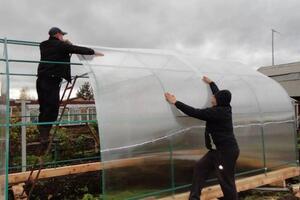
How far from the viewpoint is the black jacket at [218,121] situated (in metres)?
6.03

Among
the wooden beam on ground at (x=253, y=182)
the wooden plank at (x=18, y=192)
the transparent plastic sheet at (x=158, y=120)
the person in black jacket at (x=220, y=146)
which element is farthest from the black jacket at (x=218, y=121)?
the wooden plank at (x=18, y=192)

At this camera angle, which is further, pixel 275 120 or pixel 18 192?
pixel 275 120

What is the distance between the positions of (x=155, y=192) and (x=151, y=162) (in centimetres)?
48

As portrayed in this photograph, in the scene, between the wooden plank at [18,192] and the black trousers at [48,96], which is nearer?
the black trousers at [48,96]

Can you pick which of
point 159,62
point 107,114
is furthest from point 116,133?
point 159,62

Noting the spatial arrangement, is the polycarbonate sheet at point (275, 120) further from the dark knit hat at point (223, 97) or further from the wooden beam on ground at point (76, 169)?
the wooden beam on ground at point (76, 169)

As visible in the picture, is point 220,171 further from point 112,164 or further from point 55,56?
point 55,56

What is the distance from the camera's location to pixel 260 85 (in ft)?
29.8

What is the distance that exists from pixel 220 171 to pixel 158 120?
123 cm

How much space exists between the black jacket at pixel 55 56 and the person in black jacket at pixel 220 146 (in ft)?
5.77

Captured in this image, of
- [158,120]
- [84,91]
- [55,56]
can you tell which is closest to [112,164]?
[158,120]

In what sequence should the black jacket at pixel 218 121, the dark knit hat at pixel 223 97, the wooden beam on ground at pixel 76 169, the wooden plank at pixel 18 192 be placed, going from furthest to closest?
the wooden plank at pixel 18 192 < the dark knit hat at pixel 223 97 < the black jacket at pixel 218 121 < the wooden beam on ground at pixel 76 169

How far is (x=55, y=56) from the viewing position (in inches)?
241

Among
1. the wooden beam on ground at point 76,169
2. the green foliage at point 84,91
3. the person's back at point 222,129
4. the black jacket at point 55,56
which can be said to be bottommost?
the wooden beam on ground at point 76,169
